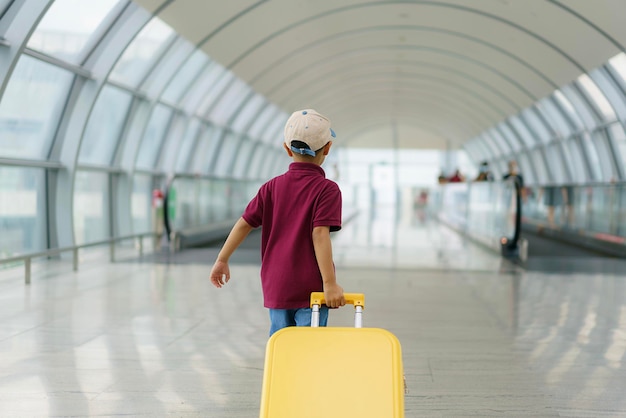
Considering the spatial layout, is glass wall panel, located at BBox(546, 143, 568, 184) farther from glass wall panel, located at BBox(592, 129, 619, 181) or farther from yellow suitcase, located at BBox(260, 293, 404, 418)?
yellow suitcase, located at BBox(260, 293, 404, 418)

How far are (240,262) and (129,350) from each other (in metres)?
7.48

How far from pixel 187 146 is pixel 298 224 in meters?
21.1

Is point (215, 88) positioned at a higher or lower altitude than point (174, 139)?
higher

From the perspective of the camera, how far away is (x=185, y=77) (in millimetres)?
20094

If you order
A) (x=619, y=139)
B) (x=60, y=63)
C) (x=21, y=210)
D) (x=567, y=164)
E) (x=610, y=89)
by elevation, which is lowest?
(x=21, y=210)

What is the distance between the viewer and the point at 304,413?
9.64 feet

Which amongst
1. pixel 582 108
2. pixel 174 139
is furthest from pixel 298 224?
pixel 582 108

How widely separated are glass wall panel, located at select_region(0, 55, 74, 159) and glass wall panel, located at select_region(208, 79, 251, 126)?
948 cm

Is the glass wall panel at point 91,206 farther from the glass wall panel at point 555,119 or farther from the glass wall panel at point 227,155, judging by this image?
the glass wall panel at point 555,119

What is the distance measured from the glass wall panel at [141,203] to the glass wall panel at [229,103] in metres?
4.26

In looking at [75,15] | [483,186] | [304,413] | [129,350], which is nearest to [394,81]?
[483,186]

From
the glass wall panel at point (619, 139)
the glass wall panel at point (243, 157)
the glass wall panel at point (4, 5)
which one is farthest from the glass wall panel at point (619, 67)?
the glass wall panel at point (243, 157)

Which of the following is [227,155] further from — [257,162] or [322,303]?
[322,303]

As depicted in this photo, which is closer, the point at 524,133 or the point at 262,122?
the point at 262,122
